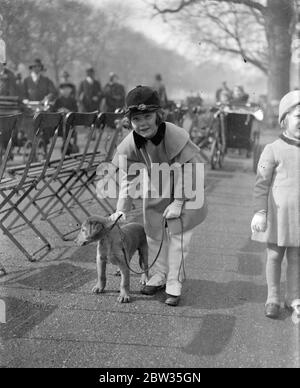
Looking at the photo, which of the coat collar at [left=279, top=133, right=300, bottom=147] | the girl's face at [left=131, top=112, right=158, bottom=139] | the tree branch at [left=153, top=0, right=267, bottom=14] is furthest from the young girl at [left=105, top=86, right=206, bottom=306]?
the tree branch at [left=153, top=0, right=267, bottom=14]

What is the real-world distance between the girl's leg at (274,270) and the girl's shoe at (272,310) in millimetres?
30

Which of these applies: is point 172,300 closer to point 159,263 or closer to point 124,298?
point 124,298

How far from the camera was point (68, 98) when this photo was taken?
13250 millimetres

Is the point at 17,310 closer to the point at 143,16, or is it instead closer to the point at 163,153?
the point at 163,153

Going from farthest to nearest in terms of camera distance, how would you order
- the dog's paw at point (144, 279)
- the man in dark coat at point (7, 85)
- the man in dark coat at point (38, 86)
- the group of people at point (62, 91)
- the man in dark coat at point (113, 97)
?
the man in dark coat at point (113, 97) → the man in dark coat at point (38, 86) → the group of people at point (62, 91) → the man in dark coat at point (7, 85) → the dog's paw at point (144, 279)

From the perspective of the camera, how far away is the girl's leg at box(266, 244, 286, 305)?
3.71 m

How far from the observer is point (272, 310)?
365 centimetres

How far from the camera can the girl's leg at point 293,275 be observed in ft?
12.1

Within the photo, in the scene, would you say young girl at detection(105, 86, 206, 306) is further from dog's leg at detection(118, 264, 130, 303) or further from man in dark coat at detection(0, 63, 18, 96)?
man in dark coat at detection(0, 63, 18, 96)

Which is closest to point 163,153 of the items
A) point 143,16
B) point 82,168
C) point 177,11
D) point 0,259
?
point 0,259

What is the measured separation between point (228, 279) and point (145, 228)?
2.78 feet

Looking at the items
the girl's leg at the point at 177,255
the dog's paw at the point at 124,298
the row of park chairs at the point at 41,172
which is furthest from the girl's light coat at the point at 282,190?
the row of park chairs at the point at 41,172

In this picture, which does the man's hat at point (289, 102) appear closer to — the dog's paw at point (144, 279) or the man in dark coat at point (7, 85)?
the dog's paw at point (144, 279)

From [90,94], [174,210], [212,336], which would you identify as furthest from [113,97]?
[212,336]
